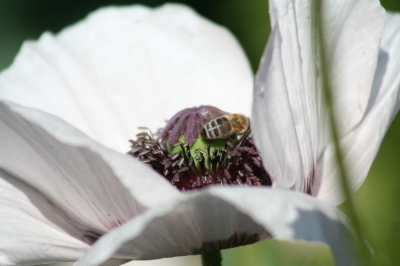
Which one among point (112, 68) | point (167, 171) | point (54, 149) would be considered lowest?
point (167, 171)

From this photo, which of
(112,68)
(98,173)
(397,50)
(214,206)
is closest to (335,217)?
(214,206)

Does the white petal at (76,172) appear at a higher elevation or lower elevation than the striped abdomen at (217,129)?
higher

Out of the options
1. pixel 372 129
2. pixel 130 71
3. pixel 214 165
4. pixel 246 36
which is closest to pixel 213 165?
pixel 214 165

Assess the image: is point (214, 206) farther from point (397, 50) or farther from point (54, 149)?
point (397, 50)

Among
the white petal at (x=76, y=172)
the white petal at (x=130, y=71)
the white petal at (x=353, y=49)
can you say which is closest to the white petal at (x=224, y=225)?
the white petal at (x=76, y=172)

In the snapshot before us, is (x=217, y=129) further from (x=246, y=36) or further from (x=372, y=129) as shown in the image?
(x=246, y=36)

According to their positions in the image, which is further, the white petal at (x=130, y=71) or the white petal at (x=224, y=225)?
the white petal at (x=130, y=71)

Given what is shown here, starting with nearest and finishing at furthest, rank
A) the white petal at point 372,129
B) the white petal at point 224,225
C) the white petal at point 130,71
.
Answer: the white petal at point 224,225 < the white petal at point 372,129 < the white petal at point 130,71

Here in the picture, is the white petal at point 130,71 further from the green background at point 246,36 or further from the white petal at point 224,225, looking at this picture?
the white petal at point 224,225
